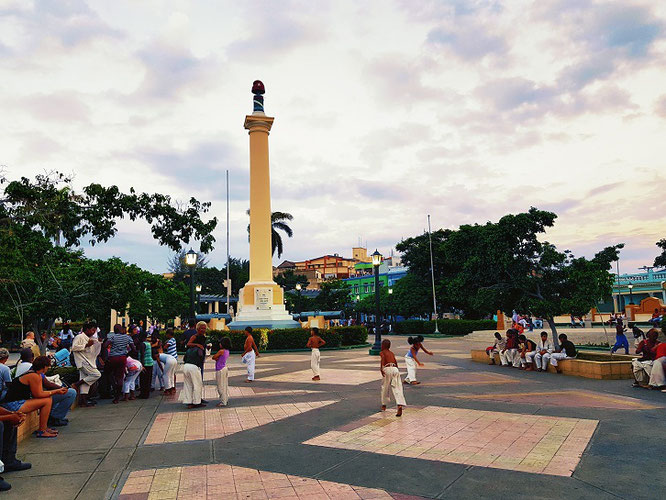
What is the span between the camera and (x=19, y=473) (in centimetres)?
589

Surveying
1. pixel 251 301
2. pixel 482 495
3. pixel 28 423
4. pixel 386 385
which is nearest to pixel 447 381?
pixel 386 385

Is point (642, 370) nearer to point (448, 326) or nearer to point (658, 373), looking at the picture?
point (658, 373)

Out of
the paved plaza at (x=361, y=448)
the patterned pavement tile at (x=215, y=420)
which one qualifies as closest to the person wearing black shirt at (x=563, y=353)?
the paved plaza at (x=361, y=448)

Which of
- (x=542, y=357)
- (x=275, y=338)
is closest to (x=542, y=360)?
(x=542, y=357)

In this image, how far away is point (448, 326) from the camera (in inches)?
1724

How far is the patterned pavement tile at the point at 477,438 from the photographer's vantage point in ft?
19.6

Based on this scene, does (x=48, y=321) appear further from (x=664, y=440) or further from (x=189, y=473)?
(x=664, y=440)

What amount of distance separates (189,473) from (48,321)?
18.9 m

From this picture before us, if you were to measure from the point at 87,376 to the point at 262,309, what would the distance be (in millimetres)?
20676

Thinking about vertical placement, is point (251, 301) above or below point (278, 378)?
above

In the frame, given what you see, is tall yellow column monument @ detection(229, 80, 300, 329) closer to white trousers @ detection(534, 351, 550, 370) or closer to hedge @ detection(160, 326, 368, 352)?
hedge @ detection(160, 326, 368, 352)

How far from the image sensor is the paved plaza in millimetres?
5188

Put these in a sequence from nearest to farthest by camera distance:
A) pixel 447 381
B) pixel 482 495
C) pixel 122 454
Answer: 1. pixel 482 495
2. pixel 122 454
3. pixel 447 381

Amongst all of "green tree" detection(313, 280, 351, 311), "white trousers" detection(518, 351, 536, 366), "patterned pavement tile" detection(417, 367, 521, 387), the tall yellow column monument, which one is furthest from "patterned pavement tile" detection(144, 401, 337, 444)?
"green tree" detection(313, 280, 351, 311)
